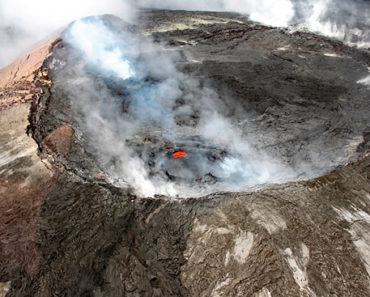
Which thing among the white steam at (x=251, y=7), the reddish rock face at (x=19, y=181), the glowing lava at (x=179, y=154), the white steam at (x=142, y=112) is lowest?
the white steam at (x=251, y=7)

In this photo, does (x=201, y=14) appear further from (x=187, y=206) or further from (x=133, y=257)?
(x=133, y=257)

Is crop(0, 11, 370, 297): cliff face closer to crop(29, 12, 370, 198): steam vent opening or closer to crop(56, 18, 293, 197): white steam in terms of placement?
crop(29, 12, 370, 198): steam vent opening

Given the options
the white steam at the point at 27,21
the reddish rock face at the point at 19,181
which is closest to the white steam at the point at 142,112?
the reddish rock face at the point at 19,181

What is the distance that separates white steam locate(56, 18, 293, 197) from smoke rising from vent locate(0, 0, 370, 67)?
279 cm

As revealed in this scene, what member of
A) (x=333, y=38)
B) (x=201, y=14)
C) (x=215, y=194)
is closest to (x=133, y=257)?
(x=215, y=194)

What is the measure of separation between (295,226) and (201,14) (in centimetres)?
1599

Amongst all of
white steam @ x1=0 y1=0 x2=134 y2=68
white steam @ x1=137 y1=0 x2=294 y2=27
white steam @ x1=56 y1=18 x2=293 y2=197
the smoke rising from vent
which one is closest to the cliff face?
white steam @ x1=56 y1=18 x2=293 y2=197

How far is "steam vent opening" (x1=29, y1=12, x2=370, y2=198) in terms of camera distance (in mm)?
9281

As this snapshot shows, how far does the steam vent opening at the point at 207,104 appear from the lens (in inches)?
365

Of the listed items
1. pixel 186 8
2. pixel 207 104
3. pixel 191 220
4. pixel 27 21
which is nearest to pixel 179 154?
pixel 207 104

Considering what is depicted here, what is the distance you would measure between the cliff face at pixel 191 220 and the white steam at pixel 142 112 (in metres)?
0.43

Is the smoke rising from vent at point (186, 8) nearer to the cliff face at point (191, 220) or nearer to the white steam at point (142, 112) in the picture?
the white steam at point (142, 112)

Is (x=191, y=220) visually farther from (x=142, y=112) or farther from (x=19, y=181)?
(x=142, y=112)

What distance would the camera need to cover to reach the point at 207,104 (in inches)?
465
